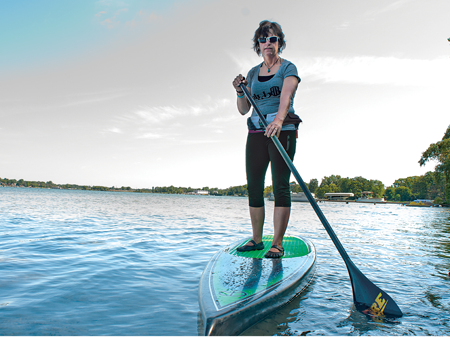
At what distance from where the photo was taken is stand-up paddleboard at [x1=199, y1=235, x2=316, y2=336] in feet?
6.30

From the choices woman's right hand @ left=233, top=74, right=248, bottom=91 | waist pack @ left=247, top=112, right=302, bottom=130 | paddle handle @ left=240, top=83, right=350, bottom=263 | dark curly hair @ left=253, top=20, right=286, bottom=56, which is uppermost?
dark curly hair @ left=253, top=20, right=286, bottom=56

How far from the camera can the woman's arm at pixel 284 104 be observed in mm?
2967

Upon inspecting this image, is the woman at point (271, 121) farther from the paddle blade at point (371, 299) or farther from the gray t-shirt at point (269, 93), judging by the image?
the paddle blade at point (371, 299)

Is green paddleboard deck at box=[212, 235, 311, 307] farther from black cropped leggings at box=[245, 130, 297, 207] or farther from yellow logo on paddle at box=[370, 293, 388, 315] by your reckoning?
yellow logo on paddle at box=[370, 293, 388, 315]

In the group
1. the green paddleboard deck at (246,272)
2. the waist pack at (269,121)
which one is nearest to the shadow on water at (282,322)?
the green paddleboard deck at (246,272)

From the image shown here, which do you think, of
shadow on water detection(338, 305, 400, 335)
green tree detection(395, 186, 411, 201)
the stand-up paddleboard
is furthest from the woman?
green tree detection(395, 186, 411, 201)

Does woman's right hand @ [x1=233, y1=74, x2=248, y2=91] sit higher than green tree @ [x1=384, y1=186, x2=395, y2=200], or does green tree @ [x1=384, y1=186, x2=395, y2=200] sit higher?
woman's right hand @ [x1=233, y1=74, x2=248, y2=91]

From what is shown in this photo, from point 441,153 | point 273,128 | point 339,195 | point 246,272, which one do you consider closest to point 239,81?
point 273,128

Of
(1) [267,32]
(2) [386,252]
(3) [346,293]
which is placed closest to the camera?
(3) [346,293]

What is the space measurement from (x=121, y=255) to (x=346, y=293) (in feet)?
12.8

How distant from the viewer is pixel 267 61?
11.3ft

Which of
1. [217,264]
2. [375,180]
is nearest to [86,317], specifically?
[217,264]

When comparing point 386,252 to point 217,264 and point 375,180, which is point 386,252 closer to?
point 217,264

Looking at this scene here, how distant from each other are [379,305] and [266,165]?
1899mm
